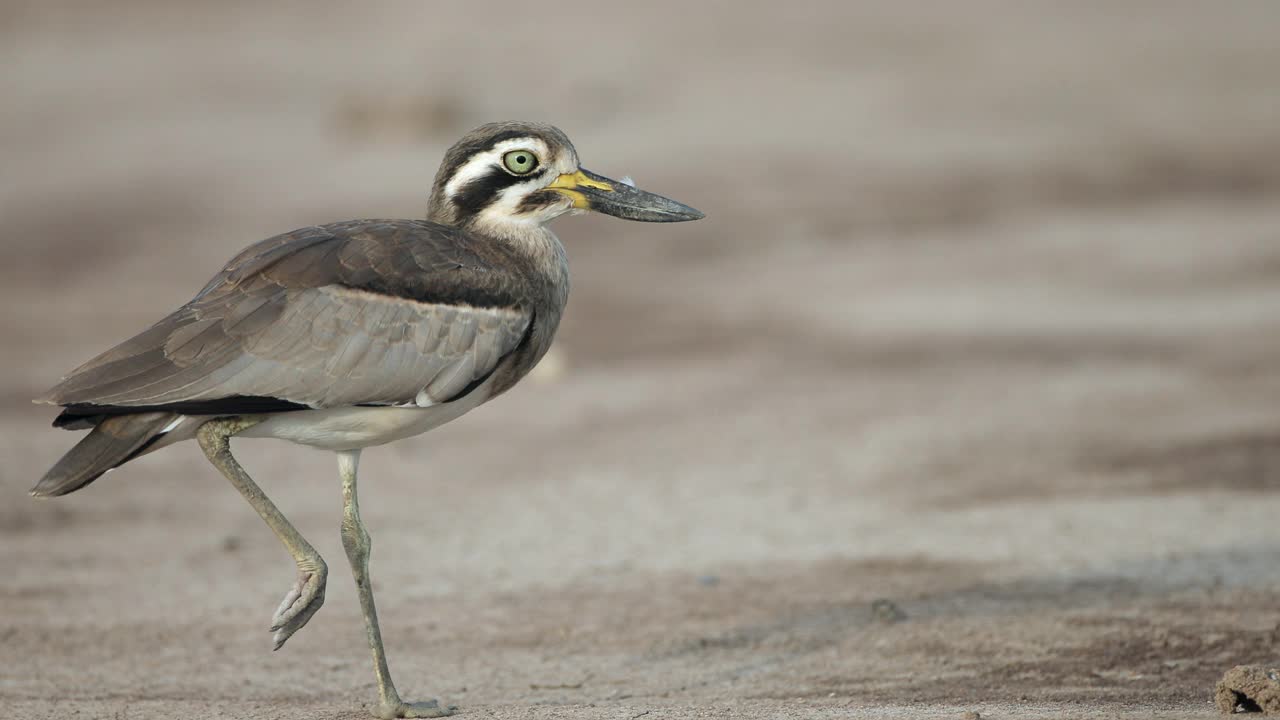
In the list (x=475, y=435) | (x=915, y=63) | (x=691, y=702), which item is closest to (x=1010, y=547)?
(x=691, y=702)

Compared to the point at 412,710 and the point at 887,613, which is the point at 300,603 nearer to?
the point at 412,710

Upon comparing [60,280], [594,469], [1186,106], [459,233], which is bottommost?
[594,469]

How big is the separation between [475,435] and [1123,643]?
5455 mm

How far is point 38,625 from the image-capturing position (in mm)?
7797

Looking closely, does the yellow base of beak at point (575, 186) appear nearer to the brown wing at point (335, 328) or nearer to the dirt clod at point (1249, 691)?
the brown wing at point (335, 328)

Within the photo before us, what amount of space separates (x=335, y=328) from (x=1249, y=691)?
343cm

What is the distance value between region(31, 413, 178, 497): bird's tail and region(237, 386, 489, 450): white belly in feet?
1.17

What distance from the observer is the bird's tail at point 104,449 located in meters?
5.94

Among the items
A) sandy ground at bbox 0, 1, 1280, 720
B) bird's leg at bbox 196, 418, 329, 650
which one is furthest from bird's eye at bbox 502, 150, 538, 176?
sandy ground at bbox 0, 1, 1280, 720

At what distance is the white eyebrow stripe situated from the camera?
22.7ft

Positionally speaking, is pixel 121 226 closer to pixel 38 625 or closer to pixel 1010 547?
pixel 38 625

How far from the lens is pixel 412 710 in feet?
20.6

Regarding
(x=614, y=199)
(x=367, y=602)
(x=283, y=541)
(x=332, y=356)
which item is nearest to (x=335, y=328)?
(x=332, y=356)

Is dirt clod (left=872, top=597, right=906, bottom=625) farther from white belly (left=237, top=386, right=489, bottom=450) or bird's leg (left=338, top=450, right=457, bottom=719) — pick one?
white belly (left=237, top=386, right=489, bottom=450)
